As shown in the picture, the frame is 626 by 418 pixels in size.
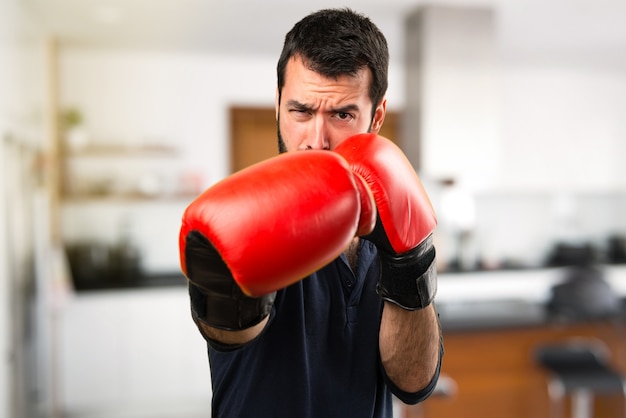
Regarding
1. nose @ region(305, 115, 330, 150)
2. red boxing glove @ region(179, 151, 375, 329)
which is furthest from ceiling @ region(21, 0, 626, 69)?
red boxing glove @ region(179, 151, 375, 329)

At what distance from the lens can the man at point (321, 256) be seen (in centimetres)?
52

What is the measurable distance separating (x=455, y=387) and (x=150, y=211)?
255 centimetres

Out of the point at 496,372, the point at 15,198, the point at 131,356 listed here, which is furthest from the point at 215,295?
the point at 131,356

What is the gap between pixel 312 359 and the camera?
74cm

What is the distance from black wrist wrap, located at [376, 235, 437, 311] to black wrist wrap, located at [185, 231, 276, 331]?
0.17 m

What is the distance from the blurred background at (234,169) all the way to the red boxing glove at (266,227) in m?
1.59

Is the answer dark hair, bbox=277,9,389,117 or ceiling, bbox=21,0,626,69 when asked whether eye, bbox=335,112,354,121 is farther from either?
ceiling, bbox=21,0,626,69

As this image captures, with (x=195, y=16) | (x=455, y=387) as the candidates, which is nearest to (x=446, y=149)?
(x=455, y=387)

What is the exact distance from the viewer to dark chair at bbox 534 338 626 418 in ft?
7.21

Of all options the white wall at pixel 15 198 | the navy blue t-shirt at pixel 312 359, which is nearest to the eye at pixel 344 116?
the navy blue t-shirt at pixel 312 359

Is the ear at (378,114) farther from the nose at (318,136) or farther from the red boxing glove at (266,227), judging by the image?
the red boxing glove at (266,227)

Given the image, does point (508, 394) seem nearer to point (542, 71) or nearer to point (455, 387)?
point (455, 387)

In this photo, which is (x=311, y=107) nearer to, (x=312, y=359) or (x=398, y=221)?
(x=398, y=221)

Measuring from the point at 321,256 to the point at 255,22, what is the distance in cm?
260
